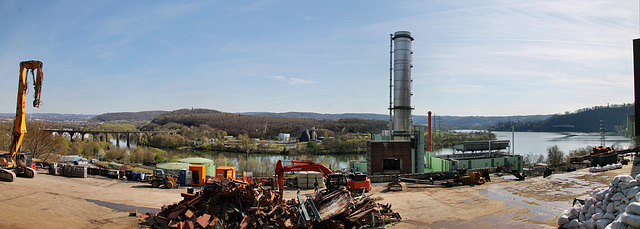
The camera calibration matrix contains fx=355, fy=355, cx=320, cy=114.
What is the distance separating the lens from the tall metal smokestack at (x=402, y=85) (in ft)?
131

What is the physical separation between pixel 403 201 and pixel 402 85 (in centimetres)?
2061

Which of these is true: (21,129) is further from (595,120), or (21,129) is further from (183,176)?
(595,120)

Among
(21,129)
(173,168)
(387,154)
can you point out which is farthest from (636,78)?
(21,129)

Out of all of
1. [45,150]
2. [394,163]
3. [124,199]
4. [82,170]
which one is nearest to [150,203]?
[124,199]

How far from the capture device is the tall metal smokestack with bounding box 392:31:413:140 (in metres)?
39.8

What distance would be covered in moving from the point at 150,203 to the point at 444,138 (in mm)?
126486

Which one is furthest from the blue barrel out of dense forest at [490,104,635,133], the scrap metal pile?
dense forest at [490,104,635,133]

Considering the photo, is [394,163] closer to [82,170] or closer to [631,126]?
[631,126]

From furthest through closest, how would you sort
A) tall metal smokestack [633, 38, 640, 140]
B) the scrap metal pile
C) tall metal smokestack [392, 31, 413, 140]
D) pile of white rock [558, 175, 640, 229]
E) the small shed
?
tall metal smokestack [392, 31, 413, 140] < the small shed < tall metal smokestack [633, 38, 640, 140] < the scrap metal pile < pile of white rock [558, 175, 640, 229]

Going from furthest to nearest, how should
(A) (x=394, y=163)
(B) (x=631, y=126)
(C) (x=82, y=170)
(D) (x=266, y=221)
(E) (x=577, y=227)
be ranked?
(A) (x=394, y=163), (B) (x=631, y=126), (C) (x=82, y=170), (D) (x=266, y=221), (E) (x=577, y=227)

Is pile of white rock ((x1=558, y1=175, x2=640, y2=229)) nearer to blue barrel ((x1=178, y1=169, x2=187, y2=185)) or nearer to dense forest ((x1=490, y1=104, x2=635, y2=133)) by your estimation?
blue barrel ((x1=178, y1=169, x2=187, y2=185))

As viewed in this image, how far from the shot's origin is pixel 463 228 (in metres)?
16.1

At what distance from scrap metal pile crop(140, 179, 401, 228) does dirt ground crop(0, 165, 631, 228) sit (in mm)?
1904

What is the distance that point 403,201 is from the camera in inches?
849
